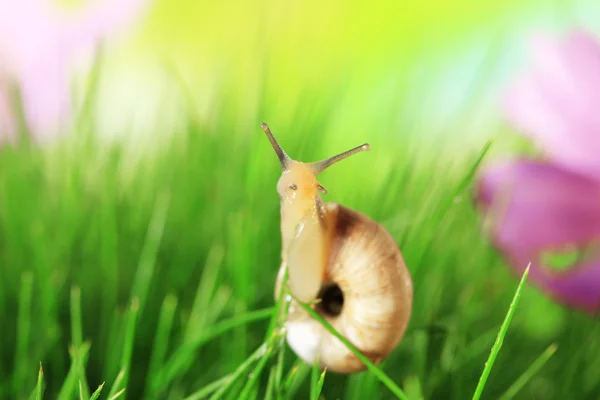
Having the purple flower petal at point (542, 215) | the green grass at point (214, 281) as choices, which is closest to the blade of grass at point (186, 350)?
the green grass at point (214, 281)

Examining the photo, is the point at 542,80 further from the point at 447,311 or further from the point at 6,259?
the point at 6,259

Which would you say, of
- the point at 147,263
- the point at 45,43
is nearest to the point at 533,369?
the point at 147,263

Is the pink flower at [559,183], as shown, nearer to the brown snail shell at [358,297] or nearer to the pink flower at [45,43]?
the brown snail shell at [358,297]

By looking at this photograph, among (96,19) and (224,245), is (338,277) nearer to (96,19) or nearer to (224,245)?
(224,245)

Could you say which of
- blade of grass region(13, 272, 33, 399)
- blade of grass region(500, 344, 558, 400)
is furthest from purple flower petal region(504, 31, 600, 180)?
blade of grass region(13, 272, 33, 399)

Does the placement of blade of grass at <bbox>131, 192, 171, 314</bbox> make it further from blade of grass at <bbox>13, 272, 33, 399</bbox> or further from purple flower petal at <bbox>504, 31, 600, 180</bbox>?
purple flower petal at <bbox>504, 31, 600, 180</bbox>

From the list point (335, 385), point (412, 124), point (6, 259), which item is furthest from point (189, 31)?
point (335, 385)
